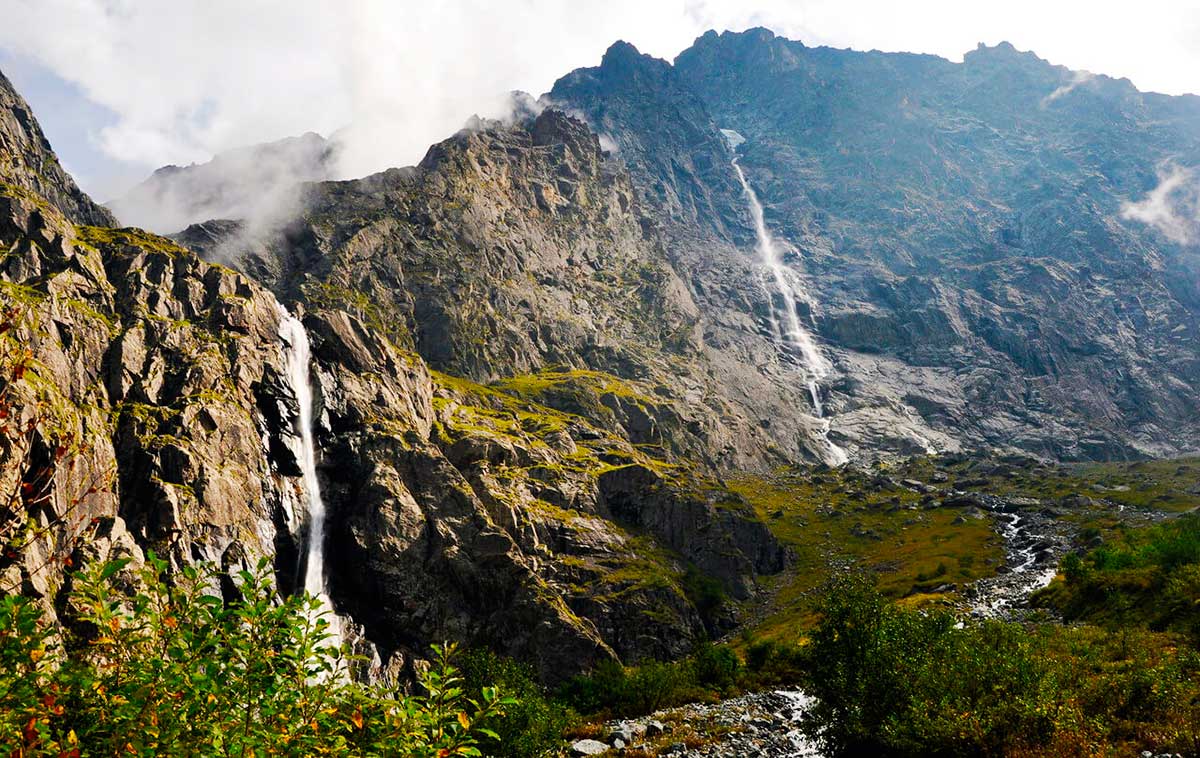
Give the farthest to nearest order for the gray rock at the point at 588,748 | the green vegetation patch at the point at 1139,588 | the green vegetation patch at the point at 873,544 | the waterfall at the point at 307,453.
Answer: the green vegetation patch at the point at 873,544 → the waterfall at the point at 307,453 → the green vegetation patch at the point at 1139,588 → the gray rock at the point at 588,748

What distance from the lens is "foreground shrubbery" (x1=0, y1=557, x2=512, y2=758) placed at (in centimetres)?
827

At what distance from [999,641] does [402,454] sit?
94.5m

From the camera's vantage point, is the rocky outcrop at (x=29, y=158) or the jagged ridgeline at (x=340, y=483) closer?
the jagged ridgeline at (x=340, y=483)

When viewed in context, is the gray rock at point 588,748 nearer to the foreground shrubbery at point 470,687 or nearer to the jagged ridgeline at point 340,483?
the foreground shrubbery at point 470,687

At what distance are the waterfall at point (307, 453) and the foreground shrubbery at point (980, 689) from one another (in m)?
63.8

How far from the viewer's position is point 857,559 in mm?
146875

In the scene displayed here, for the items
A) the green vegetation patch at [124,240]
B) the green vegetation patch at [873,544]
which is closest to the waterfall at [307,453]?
the green vegetation patch at [124,240]

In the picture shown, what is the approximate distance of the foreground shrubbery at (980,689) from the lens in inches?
940

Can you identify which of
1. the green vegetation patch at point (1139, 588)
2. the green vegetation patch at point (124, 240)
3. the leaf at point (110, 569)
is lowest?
the green vegetation patch at point (1139, 588)

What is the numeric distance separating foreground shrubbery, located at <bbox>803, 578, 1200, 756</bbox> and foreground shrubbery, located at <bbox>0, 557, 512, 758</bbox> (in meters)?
23.7

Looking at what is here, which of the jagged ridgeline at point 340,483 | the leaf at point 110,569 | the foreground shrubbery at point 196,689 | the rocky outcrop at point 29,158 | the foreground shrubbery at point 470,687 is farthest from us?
the rocky outcrop at point 29,158

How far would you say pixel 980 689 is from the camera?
2811 cm

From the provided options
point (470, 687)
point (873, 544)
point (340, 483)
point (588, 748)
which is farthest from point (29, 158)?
point (873, 544)

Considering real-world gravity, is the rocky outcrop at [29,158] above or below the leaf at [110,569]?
above
